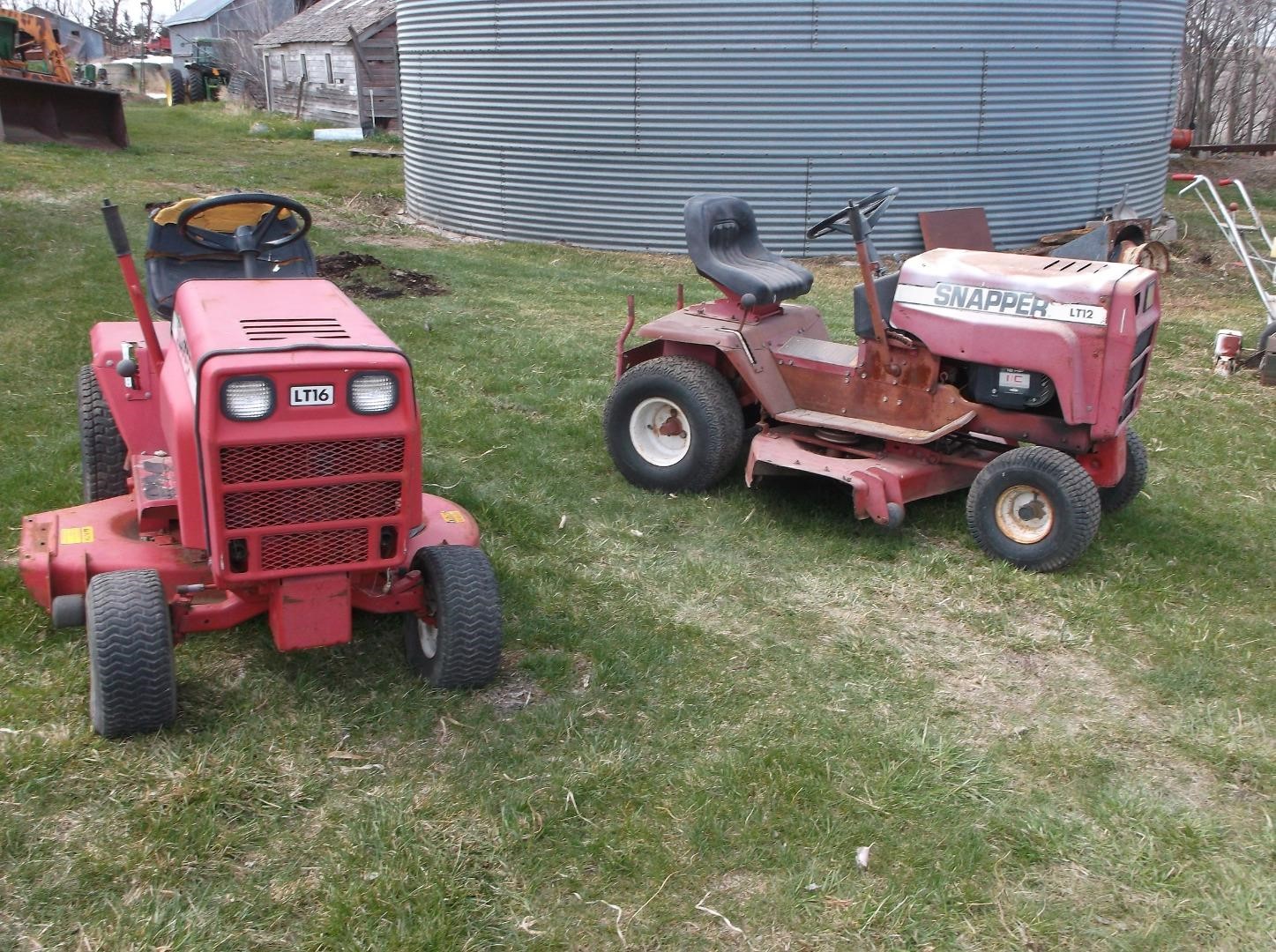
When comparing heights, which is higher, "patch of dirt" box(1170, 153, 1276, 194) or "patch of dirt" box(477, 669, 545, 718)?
"patch of dirt" box(1170, 153, 1276, 194)

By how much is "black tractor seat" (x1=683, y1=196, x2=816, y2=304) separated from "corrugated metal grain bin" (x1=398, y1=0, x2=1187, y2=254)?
20.4 ft

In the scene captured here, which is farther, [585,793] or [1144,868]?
[585,793]

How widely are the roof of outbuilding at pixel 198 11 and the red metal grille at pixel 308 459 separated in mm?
54298

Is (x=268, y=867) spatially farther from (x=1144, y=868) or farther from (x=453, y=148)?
(x=453, y=148)

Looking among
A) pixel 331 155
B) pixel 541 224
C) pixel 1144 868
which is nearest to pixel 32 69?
pixel 331 155

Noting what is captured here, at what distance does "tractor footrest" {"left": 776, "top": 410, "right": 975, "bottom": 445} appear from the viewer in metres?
5.09

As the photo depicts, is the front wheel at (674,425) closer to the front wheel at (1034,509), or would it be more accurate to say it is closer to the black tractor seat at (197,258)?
the front wheel at (1034,509)

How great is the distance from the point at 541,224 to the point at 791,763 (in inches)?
408

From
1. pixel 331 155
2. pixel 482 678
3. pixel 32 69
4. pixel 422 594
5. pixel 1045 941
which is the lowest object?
pixel 1045 941

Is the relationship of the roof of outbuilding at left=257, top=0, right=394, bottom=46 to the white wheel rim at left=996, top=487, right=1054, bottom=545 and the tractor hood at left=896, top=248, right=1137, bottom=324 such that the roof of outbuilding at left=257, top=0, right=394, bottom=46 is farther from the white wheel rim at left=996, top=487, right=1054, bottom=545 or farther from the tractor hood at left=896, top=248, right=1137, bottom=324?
the white wheel rim at left=996, top=487, right=1054, bottom=545

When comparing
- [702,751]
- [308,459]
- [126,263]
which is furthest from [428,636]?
[126,263]

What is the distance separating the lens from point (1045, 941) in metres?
2.85

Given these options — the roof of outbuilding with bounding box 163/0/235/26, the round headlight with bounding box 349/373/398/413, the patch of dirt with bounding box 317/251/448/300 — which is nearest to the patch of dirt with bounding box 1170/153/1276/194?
the patch of dirt with bounding box 317/251/448/300

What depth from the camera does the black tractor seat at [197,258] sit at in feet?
14.7
